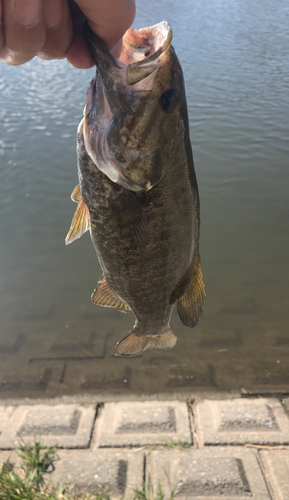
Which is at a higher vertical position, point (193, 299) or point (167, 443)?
point (167, 443)

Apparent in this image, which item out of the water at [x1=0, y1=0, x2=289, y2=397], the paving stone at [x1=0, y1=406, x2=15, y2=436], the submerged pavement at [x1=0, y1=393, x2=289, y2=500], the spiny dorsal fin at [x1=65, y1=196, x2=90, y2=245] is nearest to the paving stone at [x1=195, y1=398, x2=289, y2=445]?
the submerged pavement at [x1=0, y1=393, x2=289, y2=500]

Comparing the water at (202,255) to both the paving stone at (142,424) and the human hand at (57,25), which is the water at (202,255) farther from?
the human hand at (57,25)

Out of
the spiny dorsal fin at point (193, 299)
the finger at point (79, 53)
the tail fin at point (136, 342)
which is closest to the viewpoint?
the finger at point (79, 53)

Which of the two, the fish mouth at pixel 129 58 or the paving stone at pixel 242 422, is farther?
the paving stone at pixel 242 422

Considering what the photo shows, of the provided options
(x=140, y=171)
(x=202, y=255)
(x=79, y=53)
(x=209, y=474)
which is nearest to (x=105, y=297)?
(x=140, y=171)

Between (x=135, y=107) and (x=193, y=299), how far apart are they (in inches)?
45.5

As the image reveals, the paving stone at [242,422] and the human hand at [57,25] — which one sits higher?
the paving stone at [242,422]

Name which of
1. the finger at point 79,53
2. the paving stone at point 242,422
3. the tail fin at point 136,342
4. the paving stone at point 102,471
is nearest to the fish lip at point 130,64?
the finger at point 79,53

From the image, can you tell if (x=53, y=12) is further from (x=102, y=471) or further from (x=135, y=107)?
(x=102, y=471)

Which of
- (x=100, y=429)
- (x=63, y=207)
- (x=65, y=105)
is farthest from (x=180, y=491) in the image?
(x=65, y=105)

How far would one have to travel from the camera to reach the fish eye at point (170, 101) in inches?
54.4

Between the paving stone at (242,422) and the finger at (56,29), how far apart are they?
10.1 ft

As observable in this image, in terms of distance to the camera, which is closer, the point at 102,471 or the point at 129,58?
the point at 129,58

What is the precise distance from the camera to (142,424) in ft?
11.3
